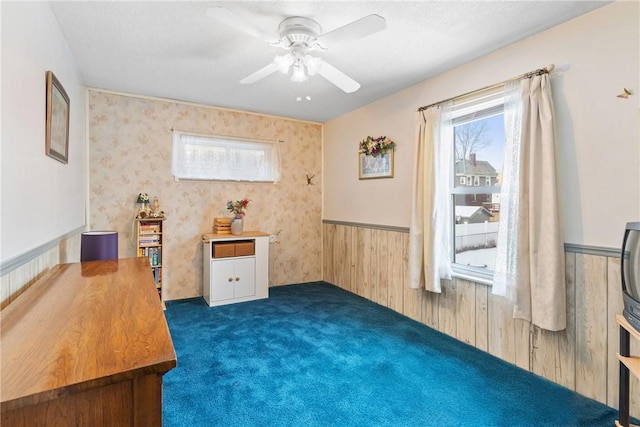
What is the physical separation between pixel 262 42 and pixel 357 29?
91 centimetres

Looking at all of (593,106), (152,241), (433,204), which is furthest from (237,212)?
(593,106)

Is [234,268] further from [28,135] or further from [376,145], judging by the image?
[28,135]

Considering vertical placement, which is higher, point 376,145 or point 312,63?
point 312,63

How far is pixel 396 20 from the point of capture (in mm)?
2059

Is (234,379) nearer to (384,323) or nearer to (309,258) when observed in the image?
(384,323)

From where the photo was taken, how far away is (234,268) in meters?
3.75

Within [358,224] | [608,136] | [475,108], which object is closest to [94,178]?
[358,224]

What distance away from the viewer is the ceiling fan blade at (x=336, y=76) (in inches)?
86.4

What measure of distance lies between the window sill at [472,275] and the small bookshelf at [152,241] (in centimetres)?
307

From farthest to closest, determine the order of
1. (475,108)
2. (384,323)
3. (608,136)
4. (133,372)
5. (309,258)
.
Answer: (309,258) < (384,323) < (475,108) < (608,136) < (133,372)

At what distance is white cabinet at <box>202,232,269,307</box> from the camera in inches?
144

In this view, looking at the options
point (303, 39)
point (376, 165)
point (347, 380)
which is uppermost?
point (303, 39)

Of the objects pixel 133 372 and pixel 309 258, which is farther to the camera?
pixel 309 258

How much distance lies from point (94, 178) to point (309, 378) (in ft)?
10.1
